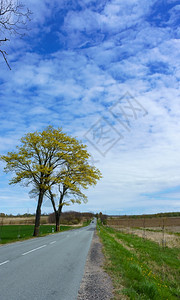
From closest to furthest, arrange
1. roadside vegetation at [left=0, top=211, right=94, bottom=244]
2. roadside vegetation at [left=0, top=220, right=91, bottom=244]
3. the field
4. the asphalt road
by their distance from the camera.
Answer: the asphalt road < roadside vegetation at [left=0, top=220, right=91, bottom=244] < the field < roadside vegetation at [left=0, top=211, right=94, bottom=244]

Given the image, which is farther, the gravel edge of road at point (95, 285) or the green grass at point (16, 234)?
the green grass at point (16, 234)

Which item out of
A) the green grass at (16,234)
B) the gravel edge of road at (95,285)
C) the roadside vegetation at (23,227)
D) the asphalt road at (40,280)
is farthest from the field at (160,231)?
the asphalt road at (40,280)

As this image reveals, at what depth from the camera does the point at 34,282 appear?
6098 millimetres

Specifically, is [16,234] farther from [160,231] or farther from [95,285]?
[95,285]

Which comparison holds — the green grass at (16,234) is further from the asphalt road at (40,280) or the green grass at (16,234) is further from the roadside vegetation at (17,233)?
the asphalt road at (40,280)

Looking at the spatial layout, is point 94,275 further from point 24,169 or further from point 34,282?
point 24,169

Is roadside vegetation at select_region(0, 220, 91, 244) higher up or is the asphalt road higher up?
the asphalt road

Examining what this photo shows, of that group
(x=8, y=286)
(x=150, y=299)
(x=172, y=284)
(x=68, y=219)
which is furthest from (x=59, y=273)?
→ (x=68, y=219)

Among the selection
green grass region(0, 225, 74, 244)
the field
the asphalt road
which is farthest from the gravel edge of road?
the field

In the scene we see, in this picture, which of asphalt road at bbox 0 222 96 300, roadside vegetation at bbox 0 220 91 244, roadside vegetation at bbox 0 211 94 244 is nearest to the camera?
asphalt road at bbox 0 222 96 300

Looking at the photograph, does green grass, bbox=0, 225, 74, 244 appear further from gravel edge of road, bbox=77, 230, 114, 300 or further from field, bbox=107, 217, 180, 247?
field, bbox=107, 217, 180, 247

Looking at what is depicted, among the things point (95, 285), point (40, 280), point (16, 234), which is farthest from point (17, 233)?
point (95, 285)

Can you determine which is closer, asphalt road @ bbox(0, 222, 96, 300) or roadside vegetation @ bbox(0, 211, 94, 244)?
asphalt road @ bbox(0, 222, 96, 300)

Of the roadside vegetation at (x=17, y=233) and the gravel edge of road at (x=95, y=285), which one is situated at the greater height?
the gravel edge of road at (x=95, y=285)
